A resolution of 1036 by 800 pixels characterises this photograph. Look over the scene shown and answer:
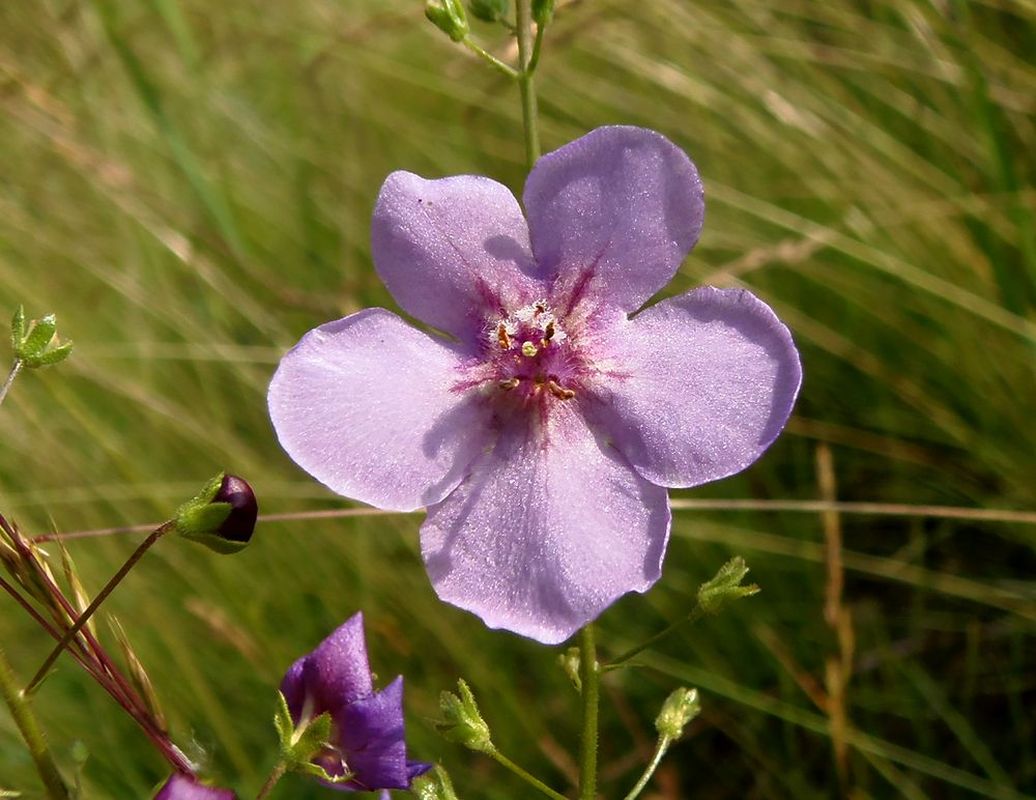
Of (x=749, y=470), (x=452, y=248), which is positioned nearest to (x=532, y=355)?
(x=452, y=248)

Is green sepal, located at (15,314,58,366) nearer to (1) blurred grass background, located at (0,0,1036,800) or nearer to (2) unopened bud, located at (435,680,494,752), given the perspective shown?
(2) unopened bud, located at (435,680,494,752)

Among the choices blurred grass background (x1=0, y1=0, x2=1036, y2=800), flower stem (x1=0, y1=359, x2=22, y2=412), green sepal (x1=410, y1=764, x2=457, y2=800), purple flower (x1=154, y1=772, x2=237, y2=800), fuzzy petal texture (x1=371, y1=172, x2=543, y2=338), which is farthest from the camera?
blurred grass background (x1=0, y1=0, x2=1036, y2=800)

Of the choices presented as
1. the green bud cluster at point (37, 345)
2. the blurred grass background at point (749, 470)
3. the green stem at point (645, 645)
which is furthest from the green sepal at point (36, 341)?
the blurred grass background at point (749, 470)

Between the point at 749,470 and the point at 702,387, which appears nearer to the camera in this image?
the point at 702,387

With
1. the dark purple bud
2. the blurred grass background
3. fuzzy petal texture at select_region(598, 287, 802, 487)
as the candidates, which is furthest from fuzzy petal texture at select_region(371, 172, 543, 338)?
the blurred grass background

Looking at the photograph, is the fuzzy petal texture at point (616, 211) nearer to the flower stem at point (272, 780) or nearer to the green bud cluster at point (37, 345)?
the green bud cluster at point (37, 345)

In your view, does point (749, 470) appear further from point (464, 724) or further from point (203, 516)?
point (203, 516)
